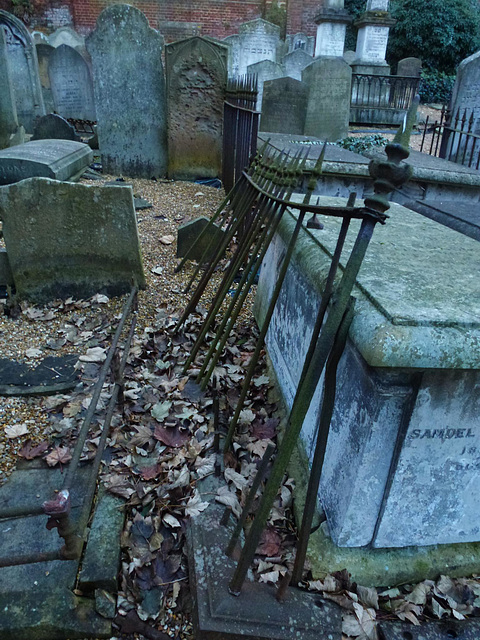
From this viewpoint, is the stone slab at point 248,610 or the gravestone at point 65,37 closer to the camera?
the stone slab at point 248,610

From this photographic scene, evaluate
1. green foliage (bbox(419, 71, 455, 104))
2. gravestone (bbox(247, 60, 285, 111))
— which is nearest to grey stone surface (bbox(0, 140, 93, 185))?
gravestone (bbox(247, 60, 285, 111))

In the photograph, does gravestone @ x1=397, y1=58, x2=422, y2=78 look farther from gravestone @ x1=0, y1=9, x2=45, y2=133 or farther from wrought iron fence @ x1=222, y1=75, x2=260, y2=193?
gravestone @ x1=0, y1=9, x2=45, y2=133

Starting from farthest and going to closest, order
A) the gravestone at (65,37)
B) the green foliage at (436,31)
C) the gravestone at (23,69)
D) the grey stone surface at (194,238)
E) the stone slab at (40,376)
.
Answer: the green foliage at (436,31) → the gravestone at (65,37) → the gravestone at (23,69) → the grey stone surface at (194,238) → the stone slab at (40,376)

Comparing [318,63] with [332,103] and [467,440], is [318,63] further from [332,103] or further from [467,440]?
[467,440]

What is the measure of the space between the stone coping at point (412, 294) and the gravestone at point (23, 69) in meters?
10.5

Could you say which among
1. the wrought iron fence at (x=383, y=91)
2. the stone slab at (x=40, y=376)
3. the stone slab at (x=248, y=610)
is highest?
the wrought iron fence at (x=383, y=91)

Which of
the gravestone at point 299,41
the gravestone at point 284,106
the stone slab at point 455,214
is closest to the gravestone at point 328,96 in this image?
the gravestone at point 284,106

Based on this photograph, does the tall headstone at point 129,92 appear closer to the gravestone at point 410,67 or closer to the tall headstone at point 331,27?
the tall headstone at point 331,27

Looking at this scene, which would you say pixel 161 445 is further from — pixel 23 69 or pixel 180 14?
pixel 180 14

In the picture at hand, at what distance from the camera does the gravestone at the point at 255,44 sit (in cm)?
1662

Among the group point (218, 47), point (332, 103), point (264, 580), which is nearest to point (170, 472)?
point (264, 580)

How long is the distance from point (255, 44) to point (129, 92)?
1180 cm

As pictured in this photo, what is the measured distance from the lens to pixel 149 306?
3842mm

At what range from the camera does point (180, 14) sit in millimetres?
19531
